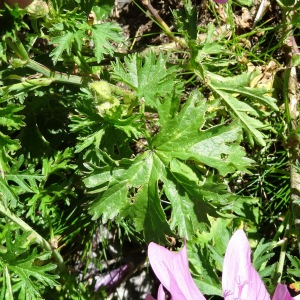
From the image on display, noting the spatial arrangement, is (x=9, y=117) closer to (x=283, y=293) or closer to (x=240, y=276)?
(x=240, y=276)

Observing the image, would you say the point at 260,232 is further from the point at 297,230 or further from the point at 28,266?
the point at 28,266

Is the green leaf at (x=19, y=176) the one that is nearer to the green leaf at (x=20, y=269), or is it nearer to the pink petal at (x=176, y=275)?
the green leaf at (x=20, y=269)

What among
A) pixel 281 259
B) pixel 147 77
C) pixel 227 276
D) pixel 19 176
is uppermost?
pixel 147 77

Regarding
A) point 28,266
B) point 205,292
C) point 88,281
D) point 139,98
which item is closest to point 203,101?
point 139,98

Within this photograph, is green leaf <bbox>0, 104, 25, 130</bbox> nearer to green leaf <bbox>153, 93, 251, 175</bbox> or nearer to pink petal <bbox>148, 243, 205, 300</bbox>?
green leaf <bbox>153, 93, 251, 175</bbox>

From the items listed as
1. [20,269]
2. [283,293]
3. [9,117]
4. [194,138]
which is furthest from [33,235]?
[283,293]

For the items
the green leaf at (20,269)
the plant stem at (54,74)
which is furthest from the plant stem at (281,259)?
the plant stem at (54,74)
